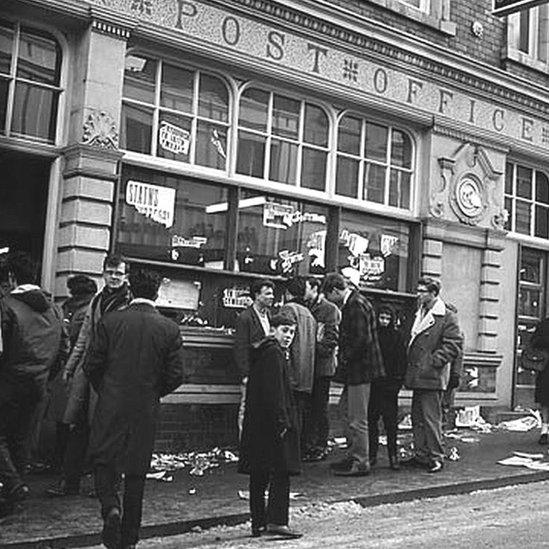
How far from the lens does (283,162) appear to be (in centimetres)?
→ 1259

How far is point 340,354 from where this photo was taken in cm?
968

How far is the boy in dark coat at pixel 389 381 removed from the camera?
10055 millimetres

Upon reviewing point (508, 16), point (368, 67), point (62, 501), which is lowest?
point (62, 501)

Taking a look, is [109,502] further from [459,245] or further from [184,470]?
[459,245]

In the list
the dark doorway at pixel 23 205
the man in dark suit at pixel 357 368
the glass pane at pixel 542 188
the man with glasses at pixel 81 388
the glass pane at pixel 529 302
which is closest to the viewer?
the man with glasses at pixel 81 388

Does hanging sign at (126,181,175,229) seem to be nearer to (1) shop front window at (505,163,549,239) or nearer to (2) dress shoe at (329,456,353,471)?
(2) dress shoe at (329,456,353,471)

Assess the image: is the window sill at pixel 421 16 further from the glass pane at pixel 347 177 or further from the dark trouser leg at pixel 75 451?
the dark trouser leg at pixel 75 451

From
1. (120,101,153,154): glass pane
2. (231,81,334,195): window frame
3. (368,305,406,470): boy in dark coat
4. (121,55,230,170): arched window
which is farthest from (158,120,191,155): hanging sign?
(368,305,406,470): boy in dark coat

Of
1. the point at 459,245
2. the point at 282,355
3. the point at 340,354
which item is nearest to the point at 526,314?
the point at 459,245

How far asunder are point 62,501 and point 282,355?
2299 millimetres

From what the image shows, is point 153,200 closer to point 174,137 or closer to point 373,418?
point 174,137

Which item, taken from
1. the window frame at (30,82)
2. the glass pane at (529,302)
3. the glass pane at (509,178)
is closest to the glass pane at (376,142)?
the glass pane at (509,178)

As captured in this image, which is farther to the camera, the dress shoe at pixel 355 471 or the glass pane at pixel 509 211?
the glass pane at pixel 509 211

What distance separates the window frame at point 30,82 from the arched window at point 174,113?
77 centimetres
